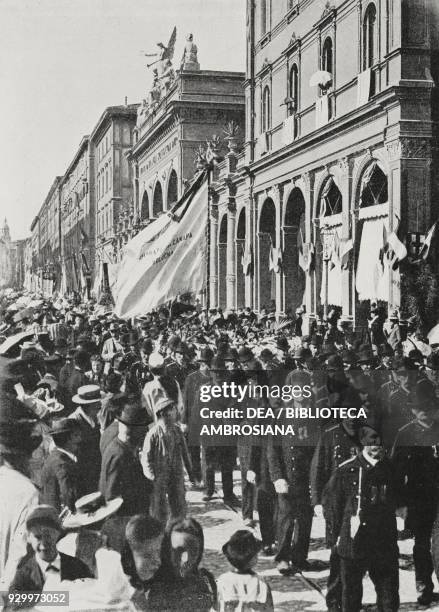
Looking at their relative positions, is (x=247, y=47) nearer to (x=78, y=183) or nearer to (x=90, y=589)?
(x=90, y=589)

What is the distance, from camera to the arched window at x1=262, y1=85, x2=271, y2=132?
33219 mm

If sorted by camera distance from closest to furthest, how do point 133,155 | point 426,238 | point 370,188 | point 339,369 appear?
point 339,369 → point 426,238 → point 370,188 → point 133,155

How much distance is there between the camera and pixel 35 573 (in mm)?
5324

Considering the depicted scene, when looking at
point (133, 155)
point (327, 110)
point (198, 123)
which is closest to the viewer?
point (327, 110)

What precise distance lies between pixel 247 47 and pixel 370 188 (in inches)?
565

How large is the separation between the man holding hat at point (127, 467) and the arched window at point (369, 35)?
18.8m

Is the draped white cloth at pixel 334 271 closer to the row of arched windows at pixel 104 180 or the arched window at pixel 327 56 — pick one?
the arched window at pixel 327 56

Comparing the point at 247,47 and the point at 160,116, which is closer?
the point at 247,47

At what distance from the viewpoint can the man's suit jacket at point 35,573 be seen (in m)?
5.22

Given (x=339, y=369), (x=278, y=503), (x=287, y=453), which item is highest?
(x=339, y=369)

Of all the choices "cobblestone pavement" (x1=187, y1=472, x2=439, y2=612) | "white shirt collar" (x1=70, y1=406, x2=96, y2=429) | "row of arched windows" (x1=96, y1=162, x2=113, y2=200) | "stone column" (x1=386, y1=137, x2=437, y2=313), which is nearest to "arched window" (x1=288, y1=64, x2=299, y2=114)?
"stone column" (x1=386, y1=137, x2=437, y2=313)

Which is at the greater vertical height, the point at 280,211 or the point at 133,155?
the point at 133,155

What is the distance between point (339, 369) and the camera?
29.8ft

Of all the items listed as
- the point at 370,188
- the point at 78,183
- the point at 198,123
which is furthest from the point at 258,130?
the point at 78,183
